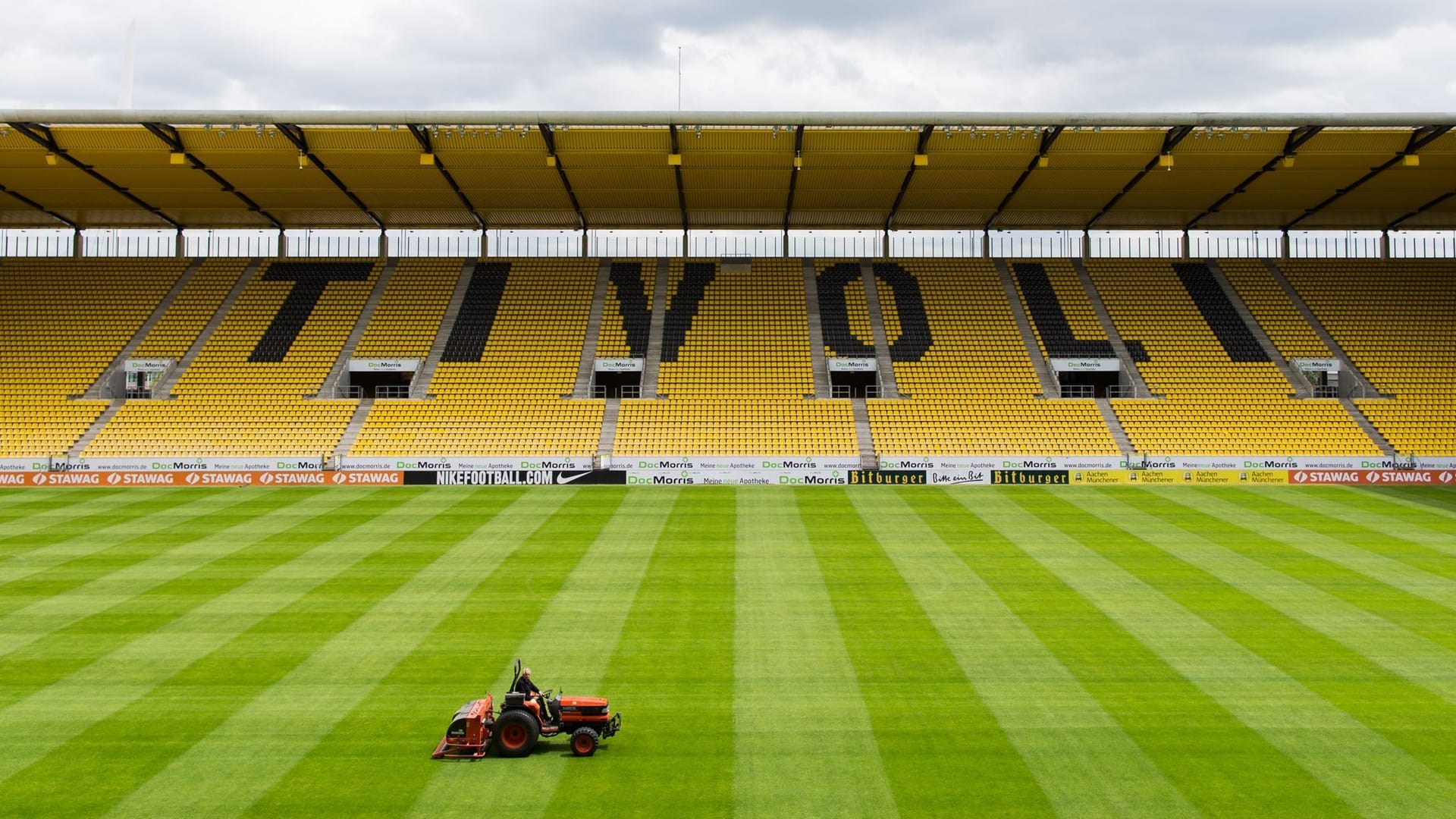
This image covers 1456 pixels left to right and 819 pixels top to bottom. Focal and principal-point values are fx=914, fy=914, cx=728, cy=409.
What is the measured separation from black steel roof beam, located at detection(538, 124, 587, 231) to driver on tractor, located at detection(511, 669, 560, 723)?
922 inches

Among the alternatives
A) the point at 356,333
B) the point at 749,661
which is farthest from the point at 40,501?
the point at 749,661

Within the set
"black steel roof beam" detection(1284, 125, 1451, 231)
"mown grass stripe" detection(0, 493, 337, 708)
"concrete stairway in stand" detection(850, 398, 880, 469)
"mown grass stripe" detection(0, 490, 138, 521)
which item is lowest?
"mown grass stripe" detection(0, 493, 337, 708)

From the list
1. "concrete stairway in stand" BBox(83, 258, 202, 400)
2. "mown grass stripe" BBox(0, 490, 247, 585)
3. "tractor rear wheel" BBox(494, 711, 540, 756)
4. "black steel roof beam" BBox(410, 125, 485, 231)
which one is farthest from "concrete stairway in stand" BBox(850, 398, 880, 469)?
"concrete stairway in stand" BBox(83, 258, 202, 400)

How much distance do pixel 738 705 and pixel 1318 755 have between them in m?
6.71

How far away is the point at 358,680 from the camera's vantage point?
12.6m

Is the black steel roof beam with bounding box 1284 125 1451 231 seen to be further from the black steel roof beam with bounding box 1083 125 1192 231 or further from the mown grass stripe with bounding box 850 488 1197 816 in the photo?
the mown grass stripe with bounding box 850 488 1197 816

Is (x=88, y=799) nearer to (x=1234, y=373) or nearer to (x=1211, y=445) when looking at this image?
(x=1211, y=445)

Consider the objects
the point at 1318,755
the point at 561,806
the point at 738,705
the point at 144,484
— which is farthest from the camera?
the point at 144,484

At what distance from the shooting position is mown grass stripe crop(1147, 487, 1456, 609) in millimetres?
17141

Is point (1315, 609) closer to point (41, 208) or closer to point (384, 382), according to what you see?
point (384, 382)

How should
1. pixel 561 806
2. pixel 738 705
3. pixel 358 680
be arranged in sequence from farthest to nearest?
pixel 358 680 < pixel 738 705 < pixel 561 806

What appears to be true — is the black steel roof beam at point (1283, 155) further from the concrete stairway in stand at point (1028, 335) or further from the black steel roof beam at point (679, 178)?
the black steel roof beam at point (679, 178)

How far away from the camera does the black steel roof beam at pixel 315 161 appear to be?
30.4 metres

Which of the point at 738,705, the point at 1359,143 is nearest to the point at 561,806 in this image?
the point at 738,705
